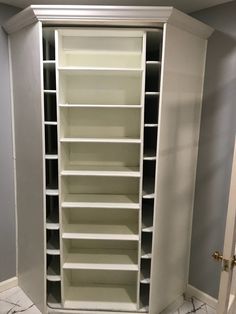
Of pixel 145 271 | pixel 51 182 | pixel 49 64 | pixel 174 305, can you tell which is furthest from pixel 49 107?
pixel 174 305

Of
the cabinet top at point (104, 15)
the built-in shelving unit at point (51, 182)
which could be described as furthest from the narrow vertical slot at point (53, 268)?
the cabinet top at point (104, 15)

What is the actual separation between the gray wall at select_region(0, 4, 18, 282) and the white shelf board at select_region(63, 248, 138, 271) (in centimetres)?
54

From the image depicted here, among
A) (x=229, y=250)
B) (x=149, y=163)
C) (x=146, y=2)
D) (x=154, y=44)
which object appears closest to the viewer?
(x=229, y=250)

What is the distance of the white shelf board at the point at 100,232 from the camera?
193 cm

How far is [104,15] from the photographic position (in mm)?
1588

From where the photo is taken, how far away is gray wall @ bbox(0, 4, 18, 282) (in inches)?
77.4

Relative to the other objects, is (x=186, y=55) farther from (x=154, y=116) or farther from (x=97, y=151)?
(x=97, y=151)

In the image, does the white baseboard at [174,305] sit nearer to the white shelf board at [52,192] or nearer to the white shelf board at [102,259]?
the white shelf board at [102,259]

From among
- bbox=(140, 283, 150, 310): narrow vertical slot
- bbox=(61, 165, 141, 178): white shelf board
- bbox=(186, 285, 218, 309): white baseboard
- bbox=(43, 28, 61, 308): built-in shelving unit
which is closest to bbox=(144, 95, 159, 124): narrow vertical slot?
bbox=(61, 165, 141, 178): white shelf board

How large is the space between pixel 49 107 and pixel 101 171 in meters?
0.65

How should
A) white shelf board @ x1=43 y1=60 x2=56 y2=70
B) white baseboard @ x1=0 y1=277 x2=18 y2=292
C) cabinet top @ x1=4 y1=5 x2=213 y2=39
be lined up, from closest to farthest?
cabinet top @ x1=4 y1=5 x2=213 y2=39, white shelf board @ x1=43 y1=60 x2=56 y2=70, white baseboard @ x1=0 y1=277 x2=18 y2=292

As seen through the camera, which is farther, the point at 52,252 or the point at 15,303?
the point at 15,303

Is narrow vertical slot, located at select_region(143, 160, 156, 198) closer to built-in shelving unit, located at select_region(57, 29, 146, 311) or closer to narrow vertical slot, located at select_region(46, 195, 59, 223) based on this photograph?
built-in shelving unit, located at select_region(57, 29, 146, 311)

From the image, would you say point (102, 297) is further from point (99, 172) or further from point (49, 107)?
point (49, 107)
